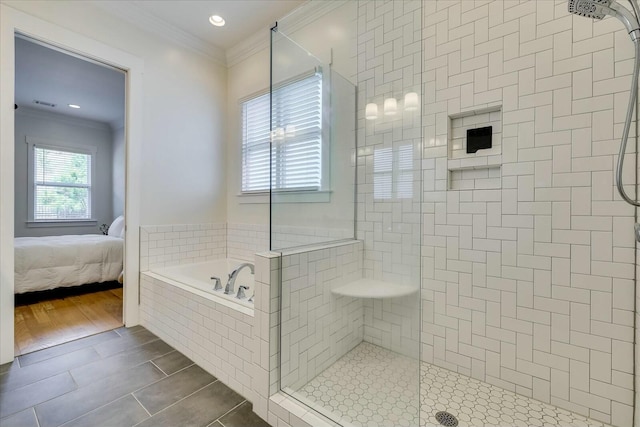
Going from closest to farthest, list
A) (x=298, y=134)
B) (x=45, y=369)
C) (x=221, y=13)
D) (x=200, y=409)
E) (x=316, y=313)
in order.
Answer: (x=200, y=409) → (x=316, y=313) → (x=45, y=369) → (x=298, y=134) → (x=221, y=13)

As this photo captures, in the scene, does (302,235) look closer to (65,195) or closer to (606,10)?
(606,10)

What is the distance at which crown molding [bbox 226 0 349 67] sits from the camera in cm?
237

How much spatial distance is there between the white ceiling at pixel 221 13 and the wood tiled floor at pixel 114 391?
297 cm

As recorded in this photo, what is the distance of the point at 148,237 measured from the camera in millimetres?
2736

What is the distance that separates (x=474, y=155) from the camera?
1792mm

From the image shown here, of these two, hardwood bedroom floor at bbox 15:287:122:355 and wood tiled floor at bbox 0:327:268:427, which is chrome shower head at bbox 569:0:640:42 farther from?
hardwood bedroom floor at bbox 15:287:122:355

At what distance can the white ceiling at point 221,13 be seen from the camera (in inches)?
100

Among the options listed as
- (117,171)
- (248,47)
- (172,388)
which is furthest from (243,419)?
(117,171)

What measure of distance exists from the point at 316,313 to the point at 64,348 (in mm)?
2042

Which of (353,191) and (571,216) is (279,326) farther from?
(571,216)

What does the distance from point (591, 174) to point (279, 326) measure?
5.97 feet

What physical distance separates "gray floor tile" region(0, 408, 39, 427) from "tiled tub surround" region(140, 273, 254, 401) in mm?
805

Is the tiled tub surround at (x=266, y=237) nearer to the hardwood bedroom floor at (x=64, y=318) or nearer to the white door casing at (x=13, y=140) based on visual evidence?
the white door casing at (x=13, y=140)

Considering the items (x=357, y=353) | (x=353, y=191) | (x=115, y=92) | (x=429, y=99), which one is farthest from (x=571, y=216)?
(x=115, y=92)
